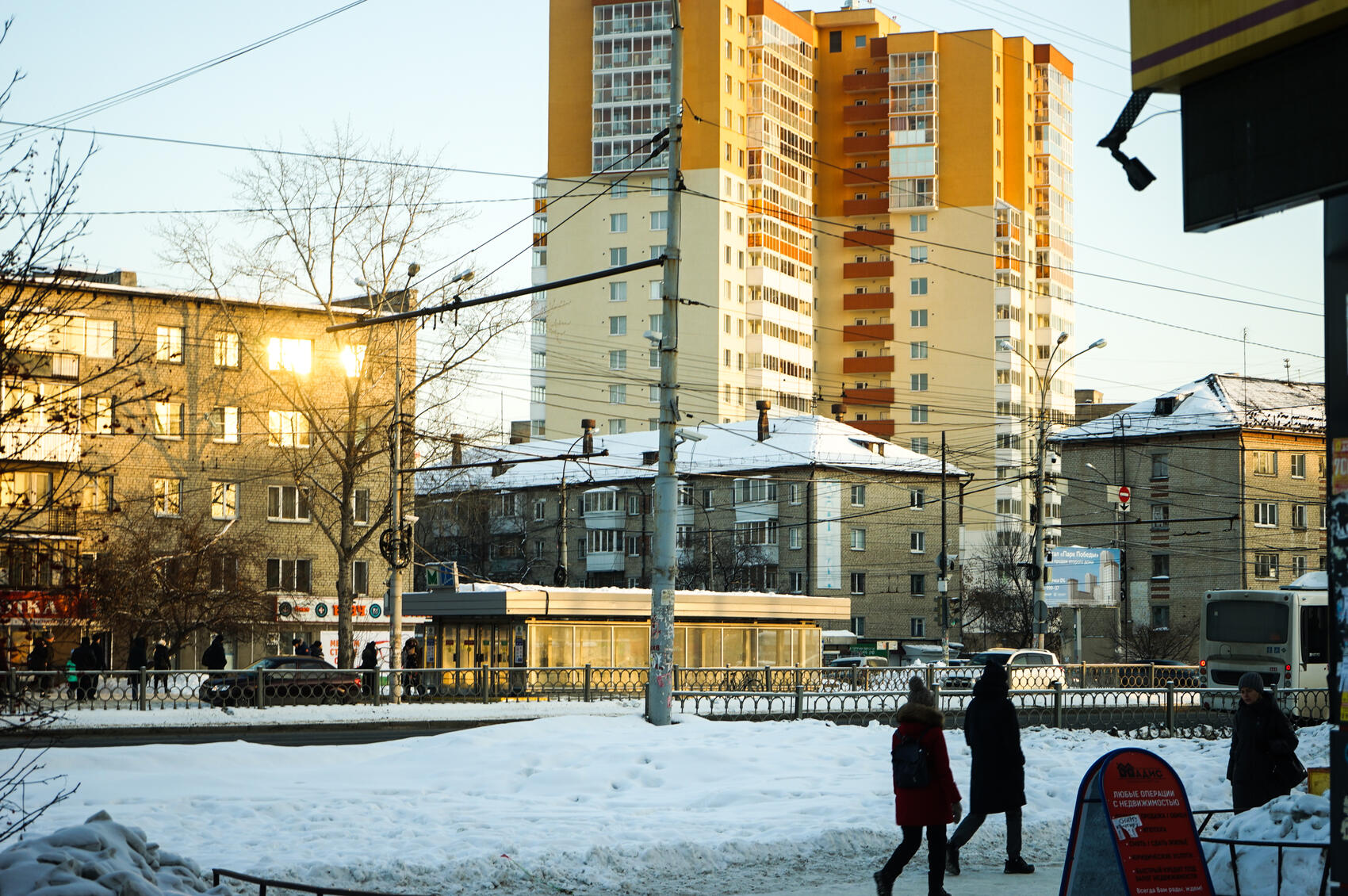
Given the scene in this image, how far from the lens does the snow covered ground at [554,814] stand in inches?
353

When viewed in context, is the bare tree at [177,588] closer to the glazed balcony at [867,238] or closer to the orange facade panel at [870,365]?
the orange facade panel at [870,365]

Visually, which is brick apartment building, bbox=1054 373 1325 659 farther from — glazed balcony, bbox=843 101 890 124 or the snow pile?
the snow pile

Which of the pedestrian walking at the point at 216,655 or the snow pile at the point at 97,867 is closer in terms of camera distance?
the snow pile at the point at 97,867

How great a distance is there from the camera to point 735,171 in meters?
106

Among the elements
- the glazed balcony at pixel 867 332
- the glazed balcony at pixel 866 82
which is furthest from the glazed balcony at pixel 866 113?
the glazed balcony at pixel 867 332

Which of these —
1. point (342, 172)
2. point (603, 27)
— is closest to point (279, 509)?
point (342, 172)

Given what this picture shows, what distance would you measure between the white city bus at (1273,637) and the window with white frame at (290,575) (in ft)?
111

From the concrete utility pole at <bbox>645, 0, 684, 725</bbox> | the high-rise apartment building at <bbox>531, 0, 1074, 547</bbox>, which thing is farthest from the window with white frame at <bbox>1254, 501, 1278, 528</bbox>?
the concrete utility pole at <bbox>645, 0, 684, 725</bbox>

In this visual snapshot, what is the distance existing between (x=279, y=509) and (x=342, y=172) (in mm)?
17364

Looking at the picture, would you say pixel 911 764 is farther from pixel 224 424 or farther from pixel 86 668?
pixel 224 424

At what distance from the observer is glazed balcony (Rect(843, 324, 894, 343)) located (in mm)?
113250

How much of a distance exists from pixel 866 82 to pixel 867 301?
55.6ft

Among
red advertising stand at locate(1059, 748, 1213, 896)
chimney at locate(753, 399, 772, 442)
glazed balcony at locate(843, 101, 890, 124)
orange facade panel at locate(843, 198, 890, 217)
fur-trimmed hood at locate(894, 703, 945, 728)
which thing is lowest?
red advertising stand at locate(1059, 748, 1213, 896)

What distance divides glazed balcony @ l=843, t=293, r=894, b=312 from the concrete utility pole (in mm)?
91661
